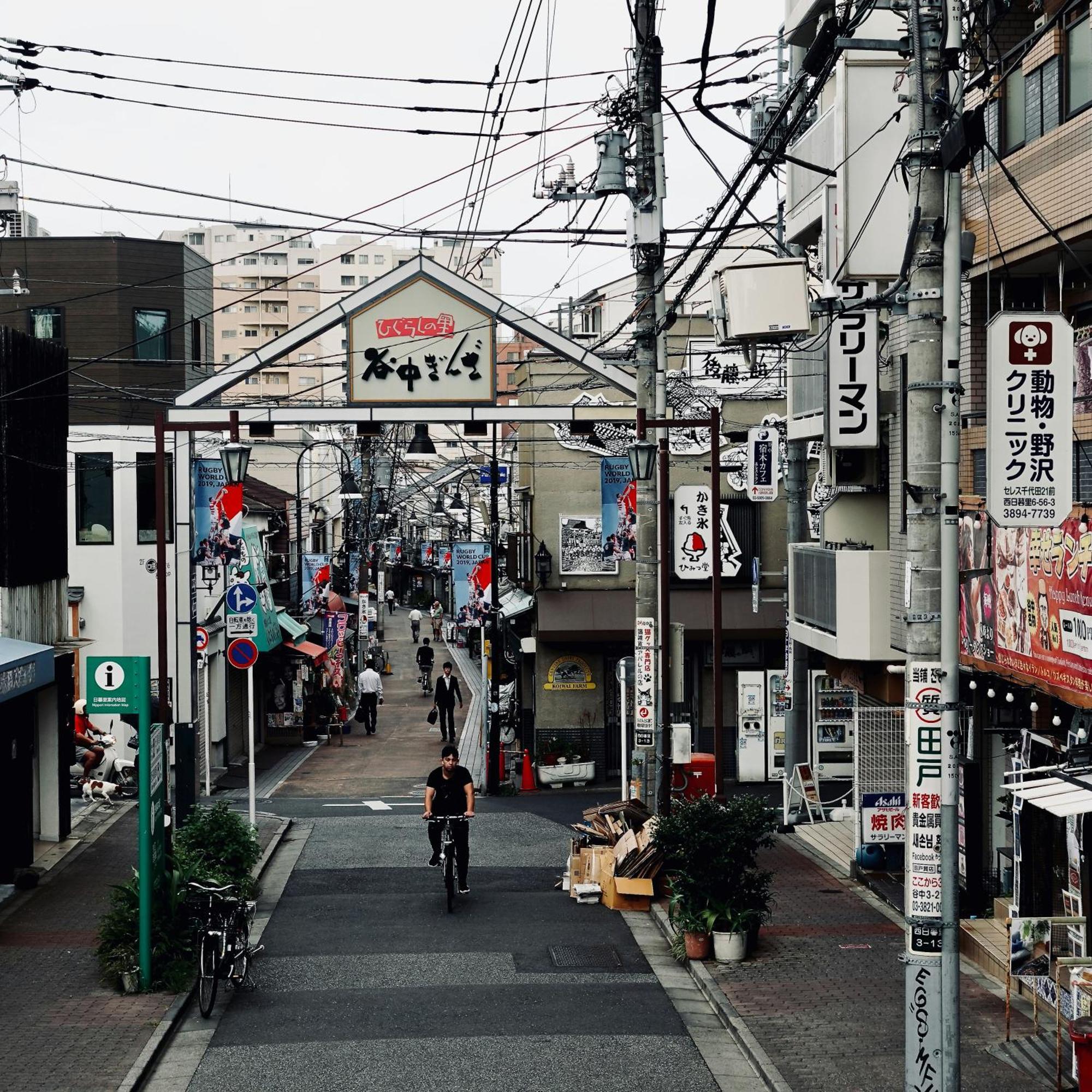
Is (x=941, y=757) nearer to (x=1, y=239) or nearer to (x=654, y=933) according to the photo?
(x=654, y=933)

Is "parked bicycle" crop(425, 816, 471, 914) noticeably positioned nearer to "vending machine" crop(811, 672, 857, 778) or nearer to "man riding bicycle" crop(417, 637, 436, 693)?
"vending machine" crop(811, 672, 857, 778)

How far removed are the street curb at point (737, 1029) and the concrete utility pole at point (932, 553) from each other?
1.93 metres

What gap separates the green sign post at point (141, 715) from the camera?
42.1 feet

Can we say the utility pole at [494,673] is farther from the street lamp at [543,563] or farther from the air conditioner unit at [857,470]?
the air conditioner unit at [857,470]

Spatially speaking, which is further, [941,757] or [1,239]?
[1,239]

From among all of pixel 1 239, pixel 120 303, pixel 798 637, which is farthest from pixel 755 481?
pixel 1 239

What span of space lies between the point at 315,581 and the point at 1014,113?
35133 millimetres

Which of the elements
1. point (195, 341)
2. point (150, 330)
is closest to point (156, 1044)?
point (150, 330)

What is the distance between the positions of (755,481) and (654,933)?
12.5 metres

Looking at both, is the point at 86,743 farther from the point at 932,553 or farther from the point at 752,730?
the point at 932,553

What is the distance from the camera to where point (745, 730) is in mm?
30672

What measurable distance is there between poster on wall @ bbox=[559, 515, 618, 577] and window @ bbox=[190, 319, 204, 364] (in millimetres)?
10444

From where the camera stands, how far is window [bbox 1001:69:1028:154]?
14109mm

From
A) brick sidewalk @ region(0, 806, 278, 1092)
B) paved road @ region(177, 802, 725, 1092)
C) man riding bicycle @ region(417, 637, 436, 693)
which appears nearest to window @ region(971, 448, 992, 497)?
paved road @ region(177, 802, 725, 1092)
